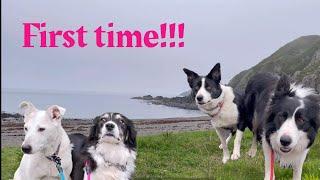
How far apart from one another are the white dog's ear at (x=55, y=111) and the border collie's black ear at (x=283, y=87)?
3391 millimetres

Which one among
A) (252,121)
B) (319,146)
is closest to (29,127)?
(252,121)

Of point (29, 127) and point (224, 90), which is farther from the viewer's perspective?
point (224, 90)

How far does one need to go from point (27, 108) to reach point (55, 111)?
0.41m

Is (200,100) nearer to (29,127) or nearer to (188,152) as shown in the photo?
(188,152)

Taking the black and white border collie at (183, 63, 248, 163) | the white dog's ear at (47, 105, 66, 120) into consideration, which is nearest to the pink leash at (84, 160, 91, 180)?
the white dog's ear at (47, 105, 66, 120)

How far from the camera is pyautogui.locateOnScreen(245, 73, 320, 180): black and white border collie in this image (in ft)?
22.8

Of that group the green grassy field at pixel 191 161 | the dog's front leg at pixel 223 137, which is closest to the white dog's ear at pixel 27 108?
the green grassy field at pixel 191 161

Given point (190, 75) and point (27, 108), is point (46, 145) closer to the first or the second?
point (27, 108)

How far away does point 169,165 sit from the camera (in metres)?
11.1

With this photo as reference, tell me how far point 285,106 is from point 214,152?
5946mm

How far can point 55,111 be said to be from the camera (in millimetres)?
6922

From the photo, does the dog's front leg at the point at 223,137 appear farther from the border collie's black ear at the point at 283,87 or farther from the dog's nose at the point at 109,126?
the dog's nose at the point at 109,126

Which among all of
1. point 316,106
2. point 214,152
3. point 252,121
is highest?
point 316,106

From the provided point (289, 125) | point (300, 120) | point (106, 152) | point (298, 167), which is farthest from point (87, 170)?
point (298, 167)
